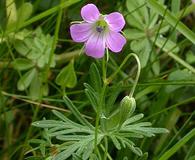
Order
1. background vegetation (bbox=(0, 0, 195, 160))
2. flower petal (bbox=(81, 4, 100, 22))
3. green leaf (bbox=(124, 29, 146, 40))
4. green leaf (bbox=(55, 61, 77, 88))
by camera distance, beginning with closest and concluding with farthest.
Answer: flower petal (bbox=(81, 4, 100, 22))
green leaf (bbox=(55, 61, 77, 88))
background vegetation (bbox=(0, 0, 195, 160))
green leaf (bbox=(124, 29, 146, 40))

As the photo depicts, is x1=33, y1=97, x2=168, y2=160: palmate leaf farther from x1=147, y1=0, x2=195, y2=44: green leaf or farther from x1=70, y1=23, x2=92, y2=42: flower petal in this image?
x1=147, y1=0, x2=195, y2=44: green leaf

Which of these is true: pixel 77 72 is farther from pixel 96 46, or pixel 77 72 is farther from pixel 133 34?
pixel 96 46

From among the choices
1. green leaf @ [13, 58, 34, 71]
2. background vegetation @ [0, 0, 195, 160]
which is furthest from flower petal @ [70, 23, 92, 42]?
green leaf @ [13, 58, 34, 71]

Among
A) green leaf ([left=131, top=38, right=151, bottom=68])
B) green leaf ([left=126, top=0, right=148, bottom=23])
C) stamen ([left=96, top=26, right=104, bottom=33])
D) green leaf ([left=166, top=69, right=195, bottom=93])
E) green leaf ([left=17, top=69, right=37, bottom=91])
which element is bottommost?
green leaf ([left=17, top=69, right=37, bottom=91])

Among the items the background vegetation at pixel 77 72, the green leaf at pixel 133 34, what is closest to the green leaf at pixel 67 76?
the background vegetation at pixel 77 72

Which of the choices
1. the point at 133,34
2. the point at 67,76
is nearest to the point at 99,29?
the point at 67,76

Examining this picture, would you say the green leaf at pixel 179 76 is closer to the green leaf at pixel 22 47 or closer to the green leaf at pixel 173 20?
the green leaf at pixel 173 20
